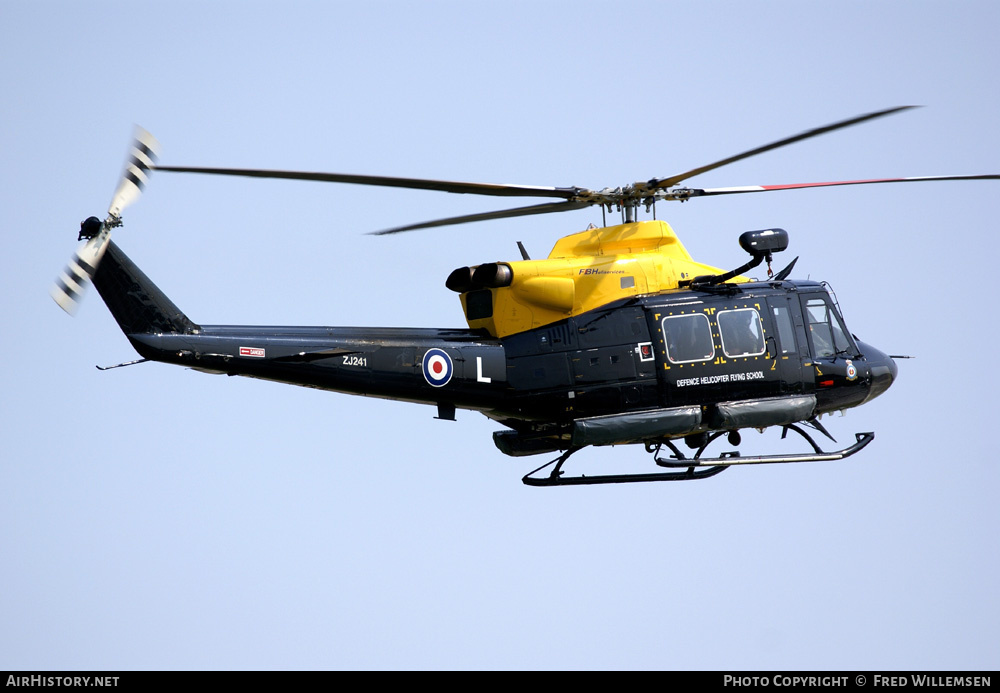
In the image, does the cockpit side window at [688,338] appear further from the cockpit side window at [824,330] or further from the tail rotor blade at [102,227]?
the tail rotor blade at [102,227]

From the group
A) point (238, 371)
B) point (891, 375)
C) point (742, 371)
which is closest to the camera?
point (238, 371)

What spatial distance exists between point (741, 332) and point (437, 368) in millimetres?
5199

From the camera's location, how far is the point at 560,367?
2280 cm

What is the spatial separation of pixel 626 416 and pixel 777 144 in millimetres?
5073

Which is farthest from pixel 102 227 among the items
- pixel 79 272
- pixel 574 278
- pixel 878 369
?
pixel 878 369

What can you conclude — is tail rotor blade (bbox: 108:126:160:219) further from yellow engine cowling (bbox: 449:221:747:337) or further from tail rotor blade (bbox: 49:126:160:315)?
yellow engine cowling (bbox: 449:221:747:337)

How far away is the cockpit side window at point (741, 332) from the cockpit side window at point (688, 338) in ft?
0.87

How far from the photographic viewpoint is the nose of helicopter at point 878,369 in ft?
80.6

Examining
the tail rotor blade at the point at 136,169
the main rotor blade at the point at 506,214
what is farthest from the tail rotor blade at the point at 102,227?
the main rotor blade at the point at 506,214

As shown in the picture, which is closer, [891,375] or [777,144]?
[777,144]
